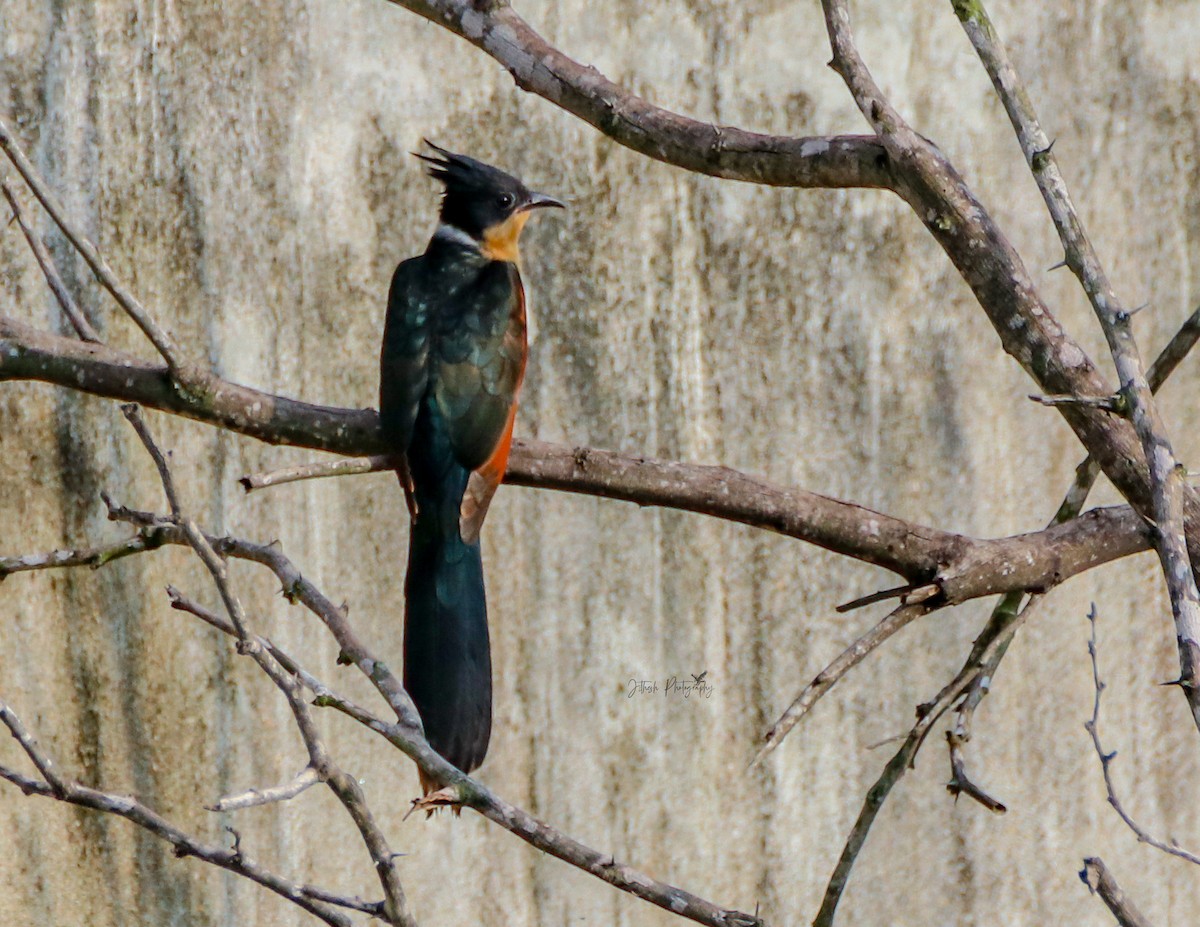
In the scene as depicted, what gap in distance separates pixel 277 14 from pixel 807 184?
2.09m

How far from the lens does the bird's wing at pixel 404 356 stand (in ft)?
8.78

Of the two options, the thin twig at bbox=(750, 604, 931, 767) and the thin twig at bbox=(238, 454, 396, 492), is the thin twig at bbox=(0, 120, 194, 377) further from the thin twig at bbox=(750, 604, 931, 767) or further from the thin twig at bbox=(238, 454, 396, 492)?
the thin twig at bbox=(750, 604, 931, 767)

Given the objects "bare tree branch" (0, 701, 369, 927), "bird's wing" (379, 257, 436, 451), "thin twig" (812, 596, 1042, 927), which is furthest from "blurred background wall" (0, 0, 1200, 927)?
"bare tree branch" (0, 701, 369, 927)

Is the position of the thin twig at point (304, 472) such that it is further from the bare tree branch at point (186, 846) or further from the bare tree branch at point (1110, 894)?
the bare tree branch at point (1110, 894)

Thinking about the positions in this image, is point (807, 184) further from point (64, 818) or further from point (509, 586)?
point (64, 818)

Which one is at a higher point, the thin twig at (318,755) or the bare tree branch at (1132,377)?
the bare tree branch at (1132,377)

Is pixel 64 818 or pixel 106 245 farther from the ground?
pixel 106 245

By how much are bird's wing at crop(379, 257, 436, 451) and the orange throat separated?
310 millimetres

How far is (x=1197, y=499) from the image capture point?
6.65 feet

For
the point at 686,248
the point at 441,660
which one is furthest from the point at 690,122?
the point at 686,248

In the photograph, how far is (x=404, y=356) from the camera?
2.80 m

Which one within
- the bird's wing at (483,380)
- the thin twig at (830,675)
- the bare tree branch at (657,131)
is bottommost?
the thin twig at (830,675)

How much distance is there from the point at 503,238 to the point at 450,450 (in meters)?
0.86

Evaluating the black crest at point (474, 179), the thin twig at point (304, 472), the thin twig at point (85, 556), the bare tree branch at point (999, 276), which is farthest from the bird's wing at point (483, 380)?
the bare tree branch at point (999, 276)
